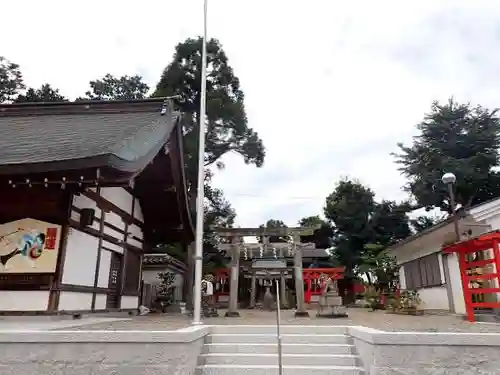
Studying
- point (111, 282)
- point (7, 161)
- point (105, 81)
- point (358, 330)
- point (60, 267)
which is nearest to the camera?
point (358, 330)

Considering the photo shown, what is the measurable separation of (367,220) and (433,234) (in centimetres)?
1219

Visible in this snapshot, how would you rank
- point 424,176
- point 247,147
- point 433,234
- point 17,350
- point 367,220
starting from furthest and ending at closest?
point 367,220 < point 424,176 < point 247,147 < point 433,234 < point 17,350

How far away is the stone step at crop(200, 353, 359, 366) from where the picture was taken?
4441mm

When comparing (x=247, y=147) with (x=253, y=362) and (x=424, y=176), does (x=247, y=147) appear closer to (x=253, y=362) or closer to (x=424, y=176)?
(x=424, y=176)

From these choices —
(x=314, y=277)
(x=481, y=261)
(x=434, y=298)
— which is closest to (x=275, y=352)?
(x=481, y=261)

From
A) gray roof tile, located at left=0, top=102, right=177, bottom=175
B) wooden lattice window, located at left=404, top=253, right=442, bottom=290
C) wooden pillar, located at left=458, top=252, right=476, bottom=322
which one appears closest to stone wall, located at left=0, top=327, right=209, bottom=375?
gray roof tile, located at left=0, top=102, right=177, bottom=175

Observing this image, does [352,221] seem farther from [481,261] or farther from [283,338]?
[283,338]

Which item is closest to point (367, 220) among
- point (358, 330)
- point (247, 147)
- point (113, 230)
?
point (247, 147)

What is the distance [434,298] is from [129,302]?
32.7 feet

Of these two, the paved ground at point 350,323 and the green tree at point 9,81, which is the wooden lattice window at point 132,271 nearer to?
the paved ground at point 350,323

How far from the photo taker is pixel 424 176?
19125 mm

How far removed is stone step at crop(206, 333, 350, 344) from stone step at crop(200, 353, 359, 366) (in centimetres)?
33

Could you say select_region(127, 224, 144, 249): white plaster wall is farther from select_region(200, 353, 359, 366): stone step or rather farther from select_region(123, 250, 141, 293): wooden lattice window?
select_region(200, 353, 359, 366): stone step

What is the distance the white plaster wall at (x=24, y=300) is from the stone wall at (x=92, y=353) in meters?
2.52
